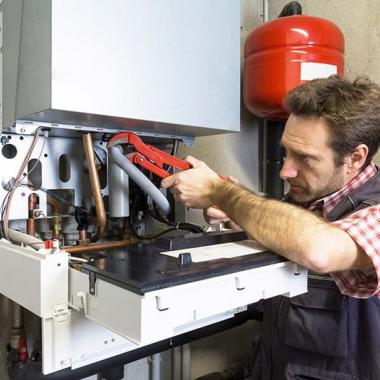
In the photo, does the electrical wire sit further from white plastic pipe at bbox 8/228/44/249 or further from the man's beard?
the man's beard

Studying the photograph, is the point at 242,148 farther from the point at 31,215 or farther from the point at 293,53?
the point at 31,215

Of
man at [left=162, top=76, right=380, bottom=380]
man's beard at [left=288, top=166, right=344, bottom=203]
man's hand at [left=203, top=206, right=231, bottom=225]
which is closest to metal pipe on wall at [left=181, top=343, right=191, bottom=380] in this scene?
man at [left=162, top=76, right=380, bottom=380]

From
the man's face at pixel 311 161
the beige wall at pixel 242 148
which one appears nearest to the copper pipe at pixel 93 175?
the man's face at pixel 311 161

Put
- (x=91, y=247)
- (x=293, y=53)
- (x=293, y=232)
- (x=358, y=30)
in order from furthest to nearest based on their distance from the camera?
(x=358, y=30), (x=293, y=53), (x=91, y=247), (x=293, y=232)

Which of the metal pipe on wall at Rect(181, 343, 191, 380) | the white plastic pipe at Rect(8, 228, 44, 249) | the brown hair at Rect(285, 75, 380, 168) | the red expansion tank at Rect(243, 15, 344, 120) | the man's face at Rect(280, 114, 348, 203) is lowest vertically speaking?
the metal pipe on wall at Rect(181, 343, 191, 380)

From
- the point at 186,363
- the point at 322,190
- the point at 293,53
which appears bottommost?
the point at 186,363

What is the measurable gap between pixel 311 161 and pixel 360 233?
0.89 feet

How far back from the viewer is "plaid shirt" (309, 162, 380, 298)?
2.02 ft

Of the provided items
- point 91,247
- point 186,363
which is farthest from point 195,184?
point 186,363

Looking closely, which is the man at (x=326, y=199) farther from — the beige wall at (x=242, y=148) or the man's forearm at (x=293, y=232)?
the beige wall at (x=242, y=148)

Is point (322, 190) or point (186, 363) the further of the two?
point (186, 363)

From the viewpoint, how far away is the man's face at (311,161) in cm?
84

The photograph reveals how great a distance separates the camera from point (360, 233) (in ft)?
2.03

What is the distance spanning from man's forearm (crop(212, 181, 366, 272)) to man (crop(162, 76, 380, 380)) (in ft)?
0.07
